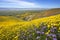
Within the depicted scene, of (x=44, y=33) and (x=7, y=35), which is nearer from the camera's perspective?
(x=44, y=33)

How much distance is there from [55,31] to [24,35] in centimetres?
153

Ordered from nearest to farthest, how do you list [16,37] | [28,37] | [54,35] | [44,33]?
[54,35]
[44,33]
[28,37]
[16,37]

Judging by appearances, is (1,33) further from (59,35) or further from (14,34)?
(59,35)

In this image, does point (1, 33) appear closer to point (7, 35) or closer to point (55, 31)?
point (7, 35)

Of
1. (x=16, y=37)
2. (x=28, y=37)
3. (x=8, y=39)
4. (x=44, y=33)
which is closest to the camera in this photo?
(x=44, y=33)

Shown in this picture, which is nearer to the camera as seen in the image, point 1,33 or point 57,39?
point 57,39

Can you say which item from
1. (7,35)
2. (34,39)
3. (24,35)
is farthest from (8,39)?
(34,39)

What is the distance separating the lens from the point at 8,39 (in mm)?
7699

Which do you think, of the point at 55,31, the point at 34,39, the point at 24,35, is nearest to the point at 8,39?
the point at 24,35

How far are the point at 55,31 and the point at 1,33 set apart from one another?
10.3 ft

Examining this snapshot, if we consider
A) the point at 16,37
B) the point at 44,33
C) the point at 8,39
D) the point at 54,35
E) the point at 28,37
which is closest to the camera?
the point at 54,35

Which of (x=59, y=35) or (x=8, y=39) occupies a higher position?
(x=59, y=35)

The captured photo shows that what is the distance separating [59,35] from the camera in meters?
5.76

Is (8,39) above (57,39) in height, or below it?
below
